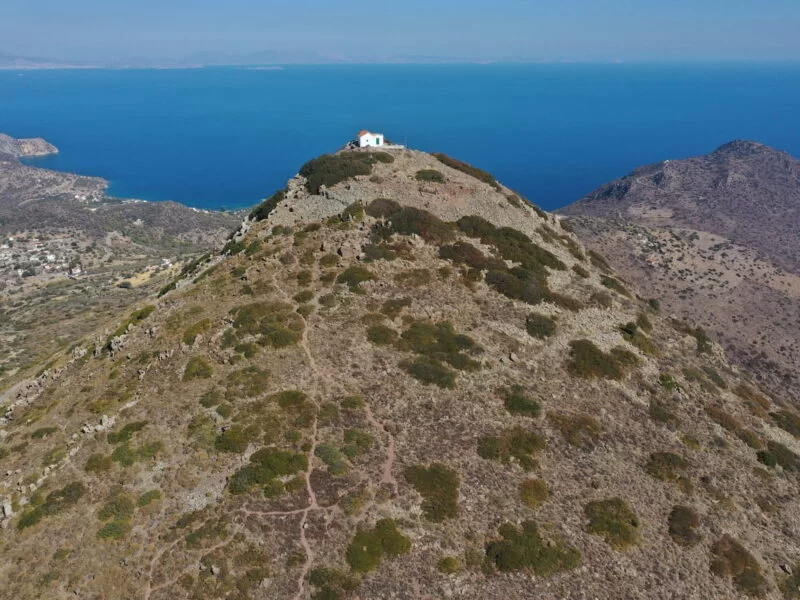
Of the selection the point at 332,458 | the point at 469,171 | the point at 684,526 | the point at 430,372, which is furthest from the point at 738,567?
the point at 469,171

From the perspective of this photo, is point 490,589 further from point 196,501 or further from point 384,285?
point 384,285

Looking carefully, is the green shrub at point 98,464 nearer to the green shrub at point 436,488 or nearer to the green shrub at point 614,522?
the green shrub at point 436,488

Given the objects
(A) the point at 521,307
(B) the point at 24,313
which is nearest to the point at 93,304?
(B) the point at 24,313

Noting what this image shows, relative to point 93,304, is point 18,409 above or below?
above

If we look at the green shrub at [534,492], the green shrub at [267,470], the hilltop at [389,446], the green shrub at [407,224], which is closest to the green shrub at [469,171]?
the green shrub at [407,224]

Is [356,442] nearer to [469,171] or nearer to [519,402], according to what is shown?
[519,402]

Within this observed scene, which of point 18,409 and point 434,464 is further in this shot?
point 18,409
